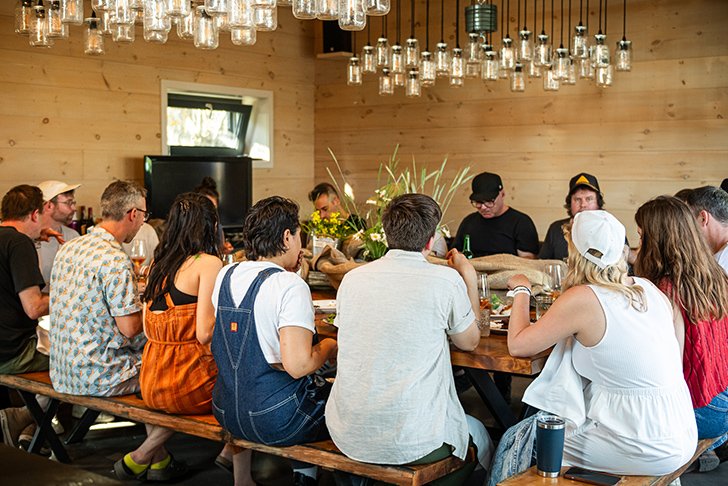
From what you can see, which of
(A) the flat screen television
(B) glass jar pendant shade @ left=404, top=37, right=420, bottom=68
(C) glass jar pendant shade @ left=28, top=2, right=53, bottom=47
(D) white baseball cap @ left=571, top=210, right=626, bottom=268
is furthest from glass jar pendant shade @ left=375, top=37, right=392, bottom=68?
(D) white baseball cap @ left=571, top=210, right=626, bottom=268

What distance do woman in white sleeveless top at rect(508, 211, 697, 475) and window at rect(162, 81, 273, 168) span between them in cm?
560

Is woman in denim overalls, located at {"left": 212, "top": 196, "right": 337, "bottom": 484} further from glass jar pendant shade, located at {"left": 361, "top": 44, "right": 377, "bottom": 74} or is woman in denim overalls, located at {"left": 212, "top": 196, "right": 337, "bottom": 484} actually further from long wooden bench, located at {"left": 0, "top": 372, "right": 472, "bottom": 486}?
glass jar pendant shade, located at {"left": 361, "top": 44, "right": 377, "bottom": 74}

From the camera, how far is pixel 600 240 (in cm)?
322

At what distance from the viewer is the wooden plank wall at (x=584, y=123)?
7246 millimetres

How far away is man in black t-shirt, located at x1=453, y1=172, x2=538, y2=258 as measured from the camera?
6.47 meters

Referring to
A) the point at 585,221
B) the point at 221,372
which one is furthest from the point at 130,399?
the point at 585,221

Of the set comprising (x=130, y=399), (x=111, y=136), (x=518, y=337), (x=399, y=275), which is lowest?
(x=130, y=399)

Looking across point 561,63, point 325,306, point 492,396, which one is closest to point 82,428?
point 325,306

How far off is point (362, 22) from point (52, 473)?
2570 millimetres

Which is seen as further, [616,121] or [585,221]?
[616,121]

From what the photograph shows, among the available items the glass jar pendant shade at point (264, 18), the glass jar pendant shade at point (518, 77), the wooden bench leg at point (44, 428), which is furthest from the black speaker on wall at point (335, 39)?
the wooden bench leg at point (44, 428)

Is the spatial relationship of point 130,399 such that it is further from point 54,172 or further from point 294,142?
point 294,142

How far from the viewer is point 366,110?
30.5ft

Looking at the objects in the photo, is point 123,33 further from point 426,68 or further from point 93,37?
point 426,68
